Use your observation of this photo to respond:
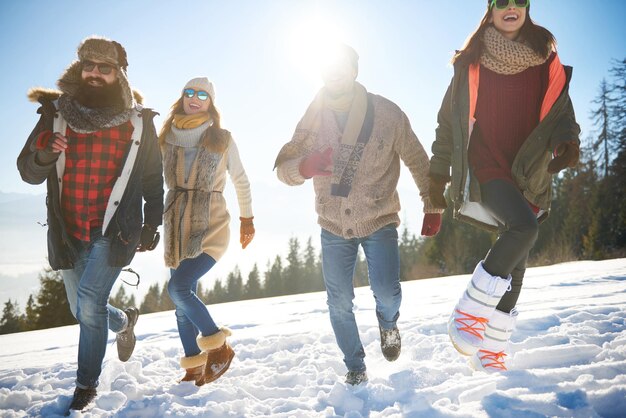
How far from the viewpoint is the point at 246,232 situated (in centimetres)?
403

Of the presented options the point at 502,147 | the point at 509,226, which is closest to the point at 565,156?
the point at 502,147

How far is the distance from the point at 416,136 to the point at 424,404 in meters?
2.04

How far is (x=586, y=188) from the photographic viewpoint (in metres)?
36.2

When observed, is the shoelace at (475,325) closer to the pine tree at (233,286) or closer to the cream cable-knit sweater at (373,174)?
the cream cable-knit sweater at (373,174)

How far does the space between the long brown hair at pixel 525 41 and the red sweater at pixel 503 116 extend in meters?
0.10

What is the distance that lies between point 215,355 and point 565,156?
10.3 ft

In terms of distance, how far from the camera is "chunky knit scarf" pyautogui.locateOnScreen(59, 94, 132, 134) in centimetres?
309

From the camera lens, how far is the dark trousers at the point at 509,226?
8.11 ft

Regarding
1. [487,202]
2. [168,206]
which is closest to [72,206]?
[168,206]

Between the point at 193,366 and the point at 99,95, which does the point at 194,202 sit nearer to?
the point at 99,95

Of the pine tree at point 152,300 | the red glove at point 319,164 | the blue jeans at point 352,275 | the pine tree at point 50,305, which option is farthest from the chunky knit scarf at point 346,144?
the pine tree at point 152,300

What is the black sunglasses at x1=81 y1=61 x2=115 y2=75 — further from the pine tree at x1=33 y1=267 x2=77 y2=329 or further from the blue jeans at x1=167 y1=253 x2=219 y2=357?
the pine tree at x1=33 y1=267 x2=77 y2=329

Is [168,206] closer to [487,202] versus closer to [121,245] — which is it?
[121,245]

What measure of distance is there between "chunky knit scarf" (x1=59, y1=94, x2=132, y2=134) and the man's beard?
0.06 m
